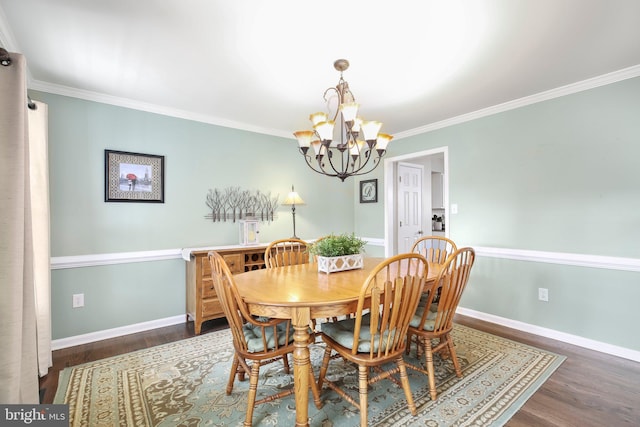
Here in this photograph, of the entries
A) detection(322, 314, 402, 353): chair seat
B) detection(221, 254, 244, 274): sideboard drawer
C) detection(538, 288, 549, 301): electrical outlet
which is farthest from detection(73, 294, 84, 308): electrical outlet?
detection(538, 288, 549, 301): electrical outlet

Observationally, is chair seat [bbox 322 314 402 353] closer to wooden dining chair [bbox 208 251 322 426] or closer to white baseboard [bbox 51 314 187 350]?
wooden dining chair [bbox 208 251 322 426]

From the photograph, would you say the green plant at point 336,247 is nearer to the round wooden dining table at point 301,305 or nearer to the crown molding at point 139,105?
the round wooden dining table at point 301,305

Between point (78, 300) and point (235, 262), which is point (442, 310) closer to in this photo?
point (235, 262)

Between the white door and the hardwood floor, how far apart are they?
1853 millimetres

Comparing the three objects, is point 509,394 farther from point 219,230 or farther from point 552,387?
point 219,230

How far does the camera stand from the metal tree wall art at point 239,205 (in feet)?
11.4

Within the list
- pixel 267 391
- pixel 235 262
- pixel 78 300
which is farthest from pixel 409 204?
pixel 78 300

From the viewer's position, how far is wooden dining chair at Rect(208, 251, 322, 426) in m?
1.54

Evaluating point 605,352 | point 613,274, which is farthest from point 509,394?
point 613,274

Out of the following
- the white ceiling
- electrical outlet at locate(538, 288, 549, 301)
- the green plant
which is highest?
the white ceiling

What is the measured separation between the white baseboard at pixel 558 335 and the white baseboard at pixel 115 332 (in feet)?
10.6

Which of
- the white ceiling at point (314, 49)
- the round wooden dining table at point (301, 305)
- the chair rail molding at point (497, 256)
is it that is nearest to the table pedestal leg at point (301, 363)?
the round wooden dining table at point (301, 305)

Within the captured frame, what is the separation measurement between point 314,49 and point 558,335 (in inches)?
128

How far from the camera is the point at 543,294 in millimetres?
2861
